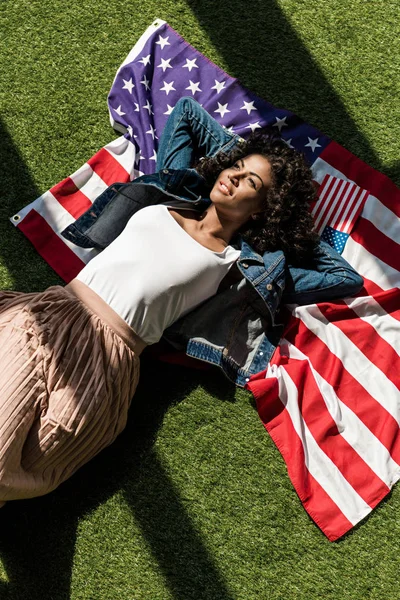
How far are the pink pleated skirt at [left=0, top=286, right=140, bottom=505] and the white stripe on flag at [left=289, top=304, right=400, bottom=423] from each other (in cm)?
120

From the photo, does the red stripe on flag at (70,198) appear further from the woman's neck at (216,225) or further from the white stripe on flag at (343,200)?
the white stripe on flag at (343,200)

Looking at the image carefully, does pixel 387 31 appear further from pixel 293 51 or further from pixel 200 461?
pixel 200 461

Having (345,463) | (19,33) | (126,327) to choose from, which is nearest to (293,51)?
(19,33)

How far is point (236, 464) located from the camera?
12.7 ft

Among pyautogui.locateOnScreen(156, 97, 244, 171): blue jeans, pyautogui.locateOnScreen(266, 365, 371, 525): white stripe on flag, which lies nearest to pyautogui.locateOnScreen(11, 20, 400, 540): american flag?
pyautogui.locateOnScreen(266, 365, 371, 525): white stripe on flag

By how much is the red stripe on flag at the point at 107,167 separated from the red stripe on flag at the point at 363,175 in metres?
1.48

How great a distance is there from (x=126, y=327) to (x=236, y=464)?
3.55ft

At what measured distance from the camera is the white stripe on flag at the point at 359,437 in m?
3.85

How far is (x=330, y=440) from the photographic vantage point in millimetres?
3918

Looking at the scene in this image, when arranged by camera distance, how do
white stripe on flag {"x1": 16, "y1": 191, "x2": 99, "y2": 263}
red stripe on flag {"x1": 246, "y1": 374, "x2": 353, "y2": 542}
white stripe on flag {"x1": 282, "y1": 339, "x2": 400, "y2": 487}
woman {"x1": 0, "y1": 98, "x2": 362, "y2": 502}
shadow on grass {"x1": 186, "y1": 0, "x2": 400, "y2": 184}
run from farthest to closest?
shadow on grass {"x1": 186, "y1": 0, "x2": 400, "y2": 184} < white stripe on flag {"x1": 16, "y1": 191, "x2": 99, "y2": 263} < white stripe on flag {"x1": 282, "y1": 339, "x2": 400, "y2": 487} < red stripe on flag {"x1": 246, "y1": 374, "x2": 353, "y2": 542} < woman {"x1": 0, "y1": 98, "x2": 362, "y2": 502}

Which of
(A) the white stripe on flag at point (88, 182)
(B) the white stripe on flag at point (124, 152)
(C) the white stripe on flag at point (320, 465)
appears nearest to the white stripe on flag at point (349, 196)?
(C) the white stripe on flag at point (320, 465)

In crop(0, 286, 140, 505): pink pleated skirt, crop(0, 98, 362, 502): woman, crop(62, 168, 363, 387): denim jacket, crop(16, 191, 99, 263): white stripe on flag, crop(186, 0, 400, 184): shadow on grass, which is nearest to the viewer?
crop(0, 286, 140, 505): pink pleated skirt

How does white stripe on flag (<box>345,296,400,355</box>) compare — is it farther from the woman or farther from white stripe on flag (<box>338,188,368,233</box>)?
white stripe on flag (<box>338,188,368,233</box>)

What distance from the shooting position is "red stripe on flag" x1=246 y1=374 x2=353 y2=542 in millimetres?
3719
